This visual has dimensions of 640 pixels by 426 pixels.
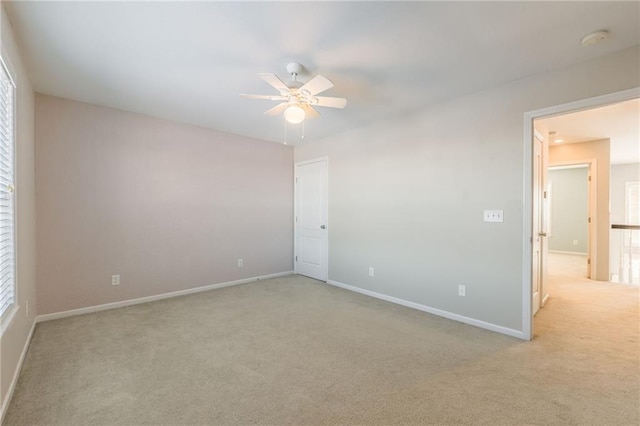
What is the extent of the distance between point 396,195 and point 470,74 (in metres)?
1.67

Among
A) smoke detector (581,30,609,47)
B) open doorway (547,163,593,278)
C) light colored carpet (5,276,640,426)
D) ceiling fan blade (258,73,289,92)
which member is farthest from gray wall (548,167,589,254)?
ceiling fan blade (258,73,289,92)

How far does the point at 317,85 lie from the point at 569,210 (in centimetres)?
955

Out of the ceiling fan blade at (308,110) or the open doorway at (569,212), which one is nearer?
the ceiling fan blade at (308,110)

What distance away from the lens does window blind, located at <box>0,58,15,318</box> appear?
1.99 metres

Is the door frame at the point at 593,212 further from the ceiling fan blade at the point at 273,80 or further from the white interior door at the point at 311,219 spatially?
the ceiling fan blade at the point at 273,80

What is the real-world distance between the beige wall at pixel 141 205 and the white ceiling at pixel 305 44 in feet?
1.93

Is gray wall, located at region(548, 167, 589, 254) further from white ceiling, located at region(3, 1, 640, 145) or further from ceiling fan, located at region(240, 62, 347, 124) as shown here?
ceiling fan, located at region(240, 62, 347, 124)

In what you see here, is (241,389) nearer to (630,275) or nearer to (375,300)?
(375,300)

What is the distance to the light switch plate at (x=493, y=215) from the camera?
9.80ft

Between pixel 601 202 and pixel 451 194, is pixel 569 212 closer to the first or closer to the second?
pixel 601 202

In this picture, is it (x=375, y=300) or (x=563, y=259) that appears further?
(x=563, y=259)

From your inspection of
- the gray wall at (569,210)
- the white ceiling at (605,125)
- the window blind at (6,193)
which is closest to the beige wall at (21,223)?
the window blind at (6,193)

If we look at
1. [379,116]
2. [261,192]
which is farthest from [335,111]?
[261,192]

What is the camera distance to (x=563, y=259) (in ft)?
24.2
